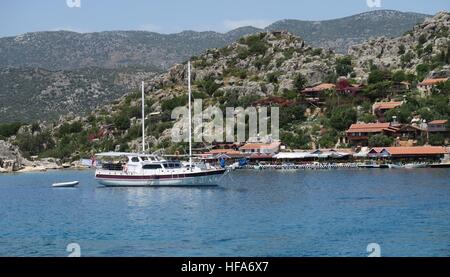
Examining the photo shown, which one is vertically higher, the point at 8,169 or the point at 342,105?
the point at 342,105

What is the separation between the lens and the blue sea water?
18234 millimetres

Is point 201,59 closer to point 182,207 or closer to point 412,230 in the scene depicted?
point 182,207

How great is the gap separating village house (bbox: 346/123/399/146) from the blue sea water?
3265 centimetres

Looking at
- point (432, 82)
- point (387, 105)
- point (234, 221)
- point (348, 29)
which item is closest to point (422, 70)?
point (432, 82)

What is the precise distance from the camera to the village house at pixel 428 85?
271ft

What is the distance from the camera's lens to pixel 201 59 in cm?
11462

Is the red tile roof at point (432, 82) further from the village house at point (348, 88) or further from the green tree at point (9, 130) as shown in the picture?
the green tree at point (9, 130)

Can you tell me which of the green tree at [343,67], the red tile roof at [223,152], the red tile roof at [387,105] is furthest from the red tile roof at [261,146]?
the green tree at [343,67]

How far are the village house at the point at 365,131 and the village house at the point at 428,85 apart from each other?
1122 cm

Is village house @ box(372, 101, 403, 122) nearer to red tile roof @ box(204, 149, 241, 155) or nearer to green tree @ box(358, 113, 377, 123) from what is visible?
green tree @ box(358, 113, 377, 123)

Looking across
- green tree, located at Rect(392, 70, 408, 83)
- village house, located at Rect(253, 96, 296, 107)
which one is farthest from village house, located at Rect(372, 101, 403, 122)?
village house, located at Rect(253, 96, 296, 107)
